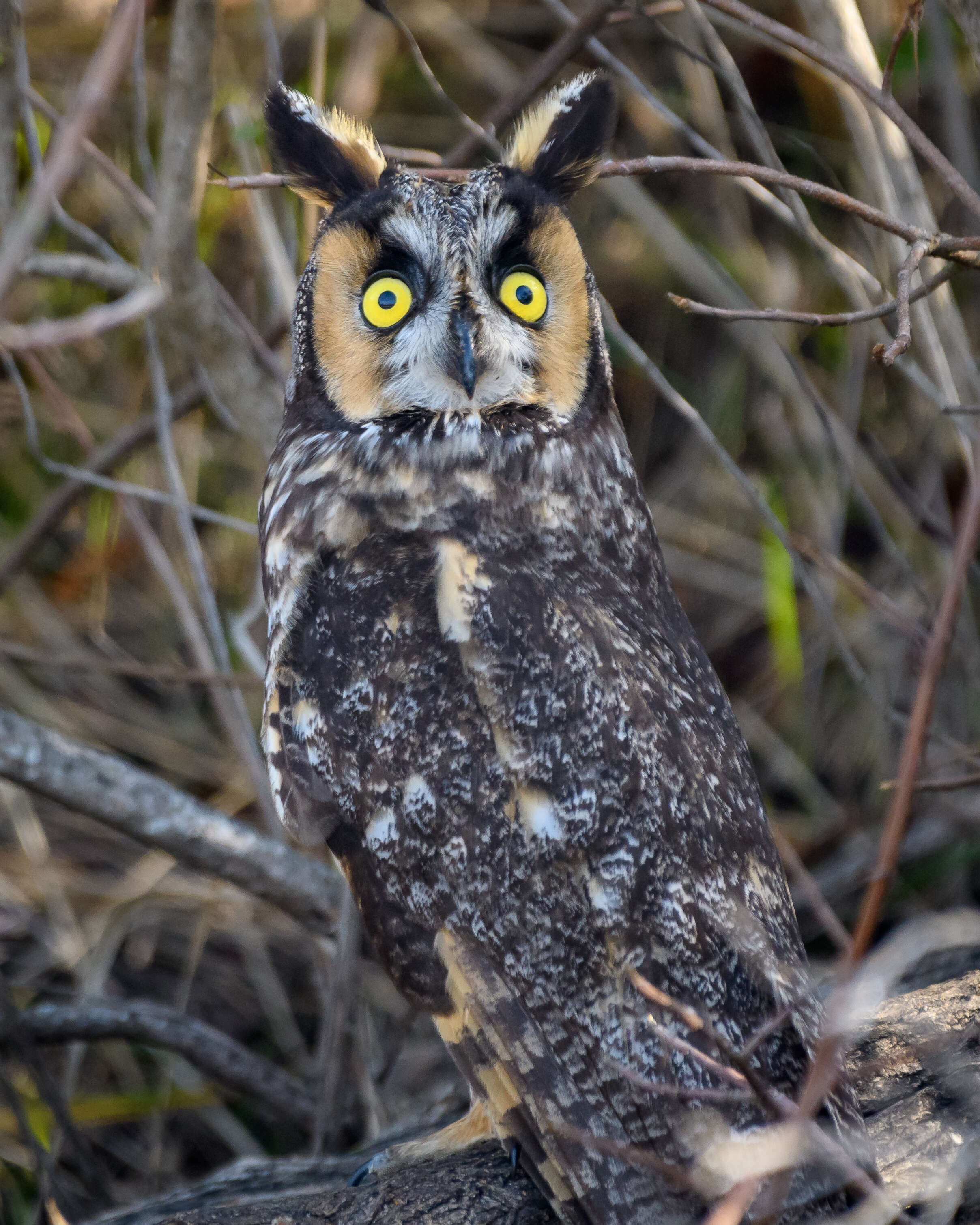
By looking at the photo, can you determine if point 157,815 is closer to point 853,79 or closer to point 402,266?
point 402,266

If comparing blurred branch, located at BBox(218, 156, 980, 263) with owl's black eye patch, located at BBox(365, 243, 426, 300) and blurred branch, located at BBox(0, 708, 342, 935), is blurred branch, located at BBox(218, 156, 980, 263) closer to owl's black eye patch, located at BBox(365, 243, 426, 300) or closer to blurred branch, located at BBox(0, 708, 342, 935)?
owl's black eye patch, located at BBox(365, 243, 426, 300)

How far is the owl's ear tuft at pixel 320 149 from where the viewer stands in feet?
5.01

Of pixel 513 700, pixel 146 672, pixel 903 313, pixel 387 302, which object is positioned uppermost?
pixel 387 302

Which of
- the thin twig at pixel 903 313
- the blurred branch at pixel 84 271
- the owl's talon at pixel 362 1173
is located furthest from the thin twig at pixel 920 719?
the blurred branch at pixel 84 271

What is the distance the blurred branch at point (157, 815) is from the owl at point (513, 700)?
18.7 inches

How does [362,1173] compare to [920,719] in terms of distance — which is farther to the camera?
[362,1173]

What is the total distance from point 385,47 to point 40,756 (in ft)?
7.02

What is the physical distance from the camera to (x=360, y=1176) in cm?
152

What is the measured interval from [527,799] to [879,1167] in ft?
2.01

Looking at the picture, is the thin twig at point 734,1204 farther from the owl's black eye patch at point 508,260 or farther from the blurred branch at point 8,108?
the blurred branch at point 8,108

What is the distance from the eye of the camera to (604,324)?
2.16 metres

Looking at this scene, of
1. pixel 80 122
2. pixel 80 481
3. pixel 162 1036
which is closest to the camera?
pixel 80 122

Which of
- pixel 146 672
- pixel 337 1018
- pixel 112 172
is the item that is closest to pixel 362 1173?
pixel 337 1018

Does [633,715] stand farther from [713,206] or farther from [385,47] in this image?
[385,47]
